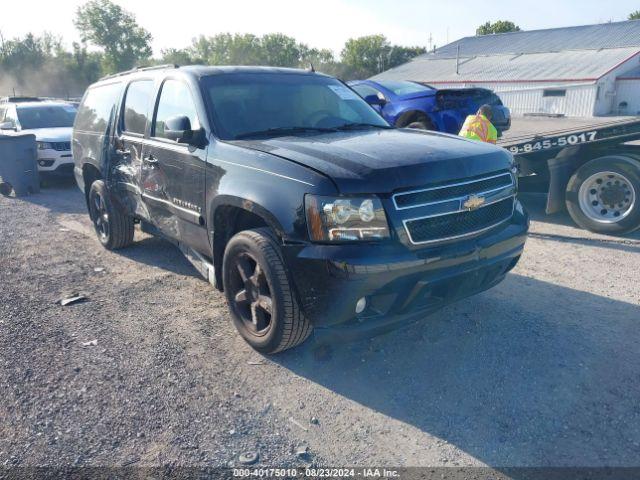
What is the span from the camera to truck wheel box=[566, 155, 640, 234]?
5.98 meters

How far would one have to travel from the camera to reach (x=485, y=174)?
3.50 meters

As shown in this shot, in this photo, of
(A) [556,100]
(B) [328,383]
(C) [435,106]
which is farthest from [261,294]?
(A) [556,100]

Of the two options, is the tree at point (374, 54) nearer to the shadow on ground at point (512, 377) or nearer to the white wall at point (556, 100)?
the white wall at point (556, 100)

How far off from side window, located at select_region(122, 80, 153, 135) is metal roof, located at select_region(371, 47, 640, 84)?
38259 millimetres

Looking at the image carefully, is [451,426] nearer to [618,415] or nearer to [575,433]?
[575,433]

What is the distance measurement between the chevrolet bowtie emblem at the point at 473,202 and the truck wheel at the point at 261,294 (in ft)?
3.91

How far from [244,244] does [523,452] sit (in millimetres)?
1994

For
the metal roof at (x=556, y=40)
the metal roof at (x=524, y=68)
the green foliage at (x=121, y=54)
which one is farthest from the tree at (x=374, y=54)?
the metal roof at (x=524, y=68)

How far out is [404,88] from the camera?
1075 cm

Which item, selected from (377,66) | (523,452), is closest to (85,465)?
(523,452)

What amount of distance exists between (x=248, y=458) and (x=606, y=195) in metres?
5.44

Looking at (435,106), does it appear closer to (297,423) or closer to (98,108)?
(98,108)

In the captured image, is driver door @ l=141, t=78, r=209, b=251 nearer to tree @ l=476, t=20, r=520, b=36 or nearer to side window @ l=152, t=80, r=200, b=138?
side window @ l=152, t=80, r=200, b=138

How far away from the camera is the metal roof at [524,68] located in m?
38.5
